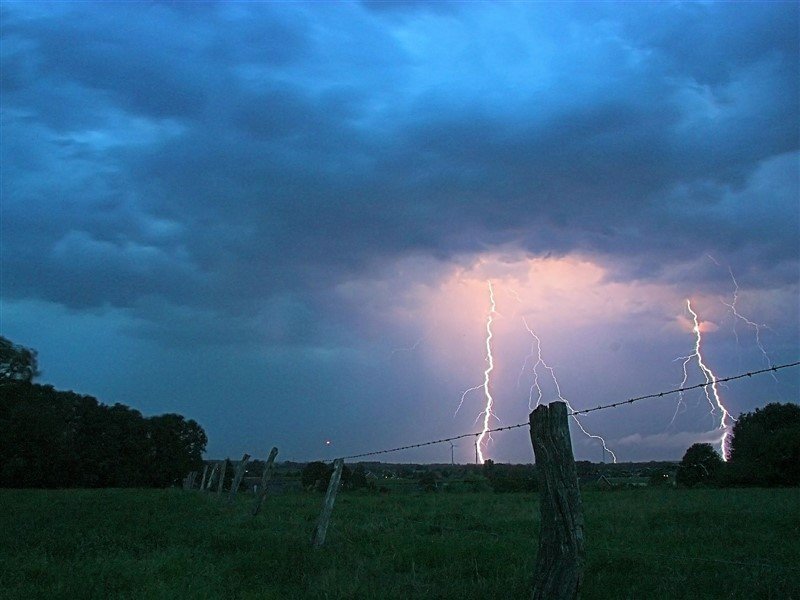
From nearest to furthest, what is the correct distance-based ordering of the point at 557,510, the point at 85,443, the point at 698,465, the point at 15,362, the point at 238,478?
the point at 557,510
the point at 238,478
the point at 15,362
the point at 698,465
the point at 85,443

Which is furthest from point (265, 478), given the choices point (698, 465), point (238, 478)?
point (698, 465)

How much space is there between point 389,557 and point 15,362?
33.2 meters

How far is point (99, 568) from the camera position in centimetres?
892

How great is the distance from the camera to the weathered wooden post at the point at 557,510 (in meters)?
5.18

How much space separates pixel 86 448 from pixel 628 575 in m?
56.9

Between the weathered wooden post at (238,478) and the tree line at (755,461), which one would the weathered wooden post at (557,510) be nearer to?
the weathered wooden post at (238,478)

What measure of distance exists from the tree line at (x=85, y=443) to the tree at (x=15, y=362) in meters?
4.18

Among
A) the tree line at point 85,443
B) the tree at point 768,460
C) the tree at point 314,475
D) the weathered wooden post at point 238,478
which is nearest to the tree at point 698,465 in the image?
the tree at point 768,460

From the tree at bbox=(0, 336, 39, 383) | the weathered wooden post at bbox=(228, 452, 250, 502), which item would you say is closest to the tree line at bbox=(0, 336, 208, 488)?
the tree at bbox=(0, 336, 39, 383)

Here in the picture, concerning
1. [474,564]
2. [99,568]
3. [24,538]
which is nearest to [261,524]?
[24,538]

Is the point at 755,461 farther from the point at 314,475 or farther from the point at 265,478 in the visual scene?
the point at 265,478

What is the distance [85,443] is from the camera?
57.0 metres

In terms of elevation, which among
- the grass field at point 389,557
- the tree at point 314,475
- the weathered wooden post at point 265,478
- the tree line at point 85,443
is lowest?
the grass field at point 389,557

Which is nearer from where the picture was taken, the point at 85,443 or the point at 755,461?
the point at 755,461
